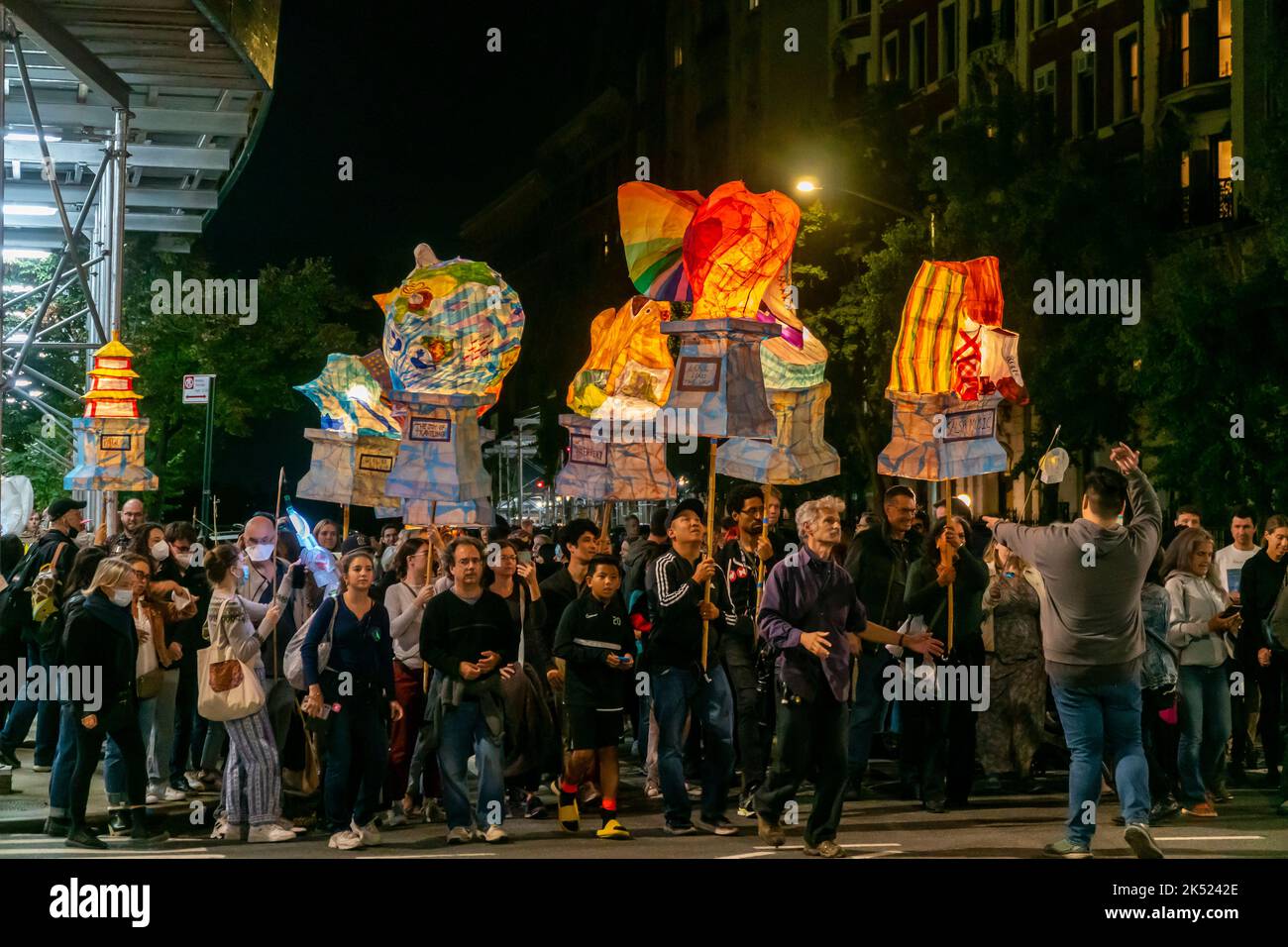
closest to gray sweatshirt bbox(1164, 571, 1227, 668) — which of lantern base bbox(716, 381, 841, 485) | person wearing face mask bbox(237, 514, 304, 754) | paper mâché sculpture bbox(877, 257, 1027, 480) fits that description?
paper mâché sculpture bbox(877, 257, 1027, 480)

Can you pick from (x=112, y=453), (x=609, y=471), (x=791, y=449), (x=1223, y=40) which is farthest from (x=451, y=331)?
(x=1223, y=40)

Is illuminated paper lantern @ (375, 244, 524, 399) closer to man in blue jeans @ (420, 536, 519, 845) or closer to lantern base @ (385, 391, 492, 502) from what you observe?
lantern base @ (385, 391, 492, 502)

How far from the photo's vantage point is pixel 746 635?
38.3ft


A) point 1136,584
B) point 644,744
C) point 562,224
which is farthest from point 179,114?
point 562,224

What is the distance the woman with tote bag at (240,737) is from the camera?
1114cm

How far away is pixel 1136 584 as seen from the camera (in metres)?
9.69

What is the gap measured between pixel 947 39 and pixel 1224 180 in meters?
14.5

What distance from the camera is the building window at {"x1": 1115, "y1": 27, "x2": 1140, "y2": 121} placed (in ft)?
125

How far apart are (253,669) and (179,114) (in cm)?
1593

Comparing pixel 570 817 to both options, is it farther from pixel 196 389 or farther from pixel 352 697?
pixel 196 389

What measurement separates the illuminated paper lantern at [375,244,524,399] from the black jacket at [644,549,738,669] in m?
2.61
